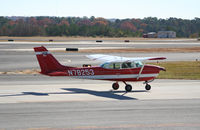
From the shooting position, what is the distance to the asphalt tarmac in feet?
55.8

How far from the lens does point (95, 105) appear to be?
21.7 metres

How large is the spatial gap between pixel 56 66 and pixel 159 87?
8158mm

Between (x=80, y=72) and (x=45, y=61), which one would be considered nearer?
(x=45, y=61)

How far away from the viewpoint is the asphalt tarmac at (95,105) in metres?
17.0

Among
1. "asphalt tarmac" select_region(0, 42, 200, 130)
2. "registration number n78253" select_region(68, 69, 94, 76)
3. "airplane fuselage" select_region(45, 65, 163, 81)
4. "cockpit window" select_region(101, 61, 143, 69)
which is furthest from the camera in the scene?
"cockpit window" select_region(101, 61, 143, 69)

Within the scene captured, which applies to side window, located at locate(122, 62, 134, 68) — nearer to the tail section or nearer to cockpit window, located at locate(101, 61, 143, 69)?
cockpit window, located at locate(101, 61, 143, 69)

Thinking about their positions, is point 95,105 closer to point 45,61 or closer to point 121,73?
point 45,61

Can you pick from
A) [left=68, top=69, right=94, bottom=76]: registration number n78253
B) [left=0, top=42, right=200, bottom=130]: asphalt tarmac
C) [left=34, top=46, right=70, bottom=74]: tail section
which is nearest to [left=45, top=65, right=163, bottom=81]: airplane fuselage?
[left=68, top=69, right=94, bottom=76]: registration number n78253

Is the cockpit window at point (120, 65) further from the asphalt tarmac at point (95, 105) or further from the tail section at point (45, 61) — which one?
the tail section at point (45, 61)

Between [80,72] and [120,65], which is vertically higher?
[120,65]

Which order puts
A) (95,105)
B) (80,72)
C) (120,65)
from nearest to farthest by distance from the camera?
(95,105), (80,72), (120,65)

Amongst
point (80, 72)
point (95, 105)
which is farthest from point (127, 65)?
point (95, 105)


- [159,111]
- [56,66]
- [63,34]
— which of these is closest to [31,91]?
[56,66]

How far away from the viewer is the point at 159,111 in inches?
786
